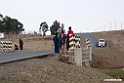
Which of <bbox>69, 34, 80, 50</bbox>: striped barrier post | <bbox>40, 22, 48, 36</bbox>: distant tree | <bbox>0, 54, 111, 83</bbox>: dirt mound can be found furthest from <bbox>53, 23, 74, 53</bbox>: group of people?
<bbox>40, 22, 48, 36</bbox>: distant tree

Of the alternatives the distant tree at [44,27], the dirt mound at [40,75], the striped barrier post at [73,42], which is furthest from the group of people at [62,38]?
the distant tree at [44,27]

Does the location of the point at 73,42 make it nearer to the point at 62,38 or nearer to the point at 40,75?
the point at 62,38

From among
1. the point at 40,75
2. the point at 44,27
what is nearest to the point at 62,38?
the point at 40,75

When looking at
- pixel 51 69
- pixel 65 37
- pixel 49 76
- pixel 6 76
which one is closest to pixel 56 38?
pixel 65 37

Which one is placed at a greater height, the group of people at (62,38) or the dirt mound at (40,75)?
the group of people at (62,38)

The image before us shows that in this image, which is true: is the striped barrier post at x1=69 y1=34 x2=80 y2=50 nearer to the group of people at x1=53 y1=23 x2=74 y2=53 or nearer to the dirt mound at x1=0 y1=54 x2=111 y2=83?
the group of people at x1=53 y1=23 x2=74 y2=53

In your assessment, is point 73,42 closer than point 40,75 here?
No

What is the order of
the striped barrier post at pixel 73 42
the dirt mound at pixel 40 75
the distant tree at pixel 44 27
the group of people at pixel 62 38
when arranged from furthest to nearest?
the distant tree at pixel 44 27, the group of people at pixel 62 38, the striped barrier post at pixel 73 42, the dirt mound at pixel 40 75

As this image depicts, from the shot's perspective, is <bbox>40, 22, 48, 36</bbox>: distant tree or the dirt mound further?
<bbox>40, 22, 48, 36</bbox>: distant tree

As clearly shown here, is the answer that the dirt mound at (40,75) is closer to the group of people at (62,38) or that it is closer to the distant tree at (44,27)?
the group of people at (62,38)

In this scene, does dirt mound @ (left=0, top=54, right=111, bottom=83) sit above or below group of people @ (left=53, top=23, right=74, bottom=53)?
below

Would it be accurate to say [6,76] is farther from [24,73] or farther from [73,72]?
[73,72]

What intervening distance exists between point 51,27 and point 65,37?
4279 inches

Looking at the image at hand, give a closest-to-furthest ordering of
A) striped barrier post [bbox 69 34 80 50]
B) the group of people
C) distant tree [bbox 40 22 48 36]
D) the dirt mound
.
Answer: the dirt mound → striped barrier post [bbox 69 34 80 50] → the group of people → distant tree [bbox 40 22 48 36]
